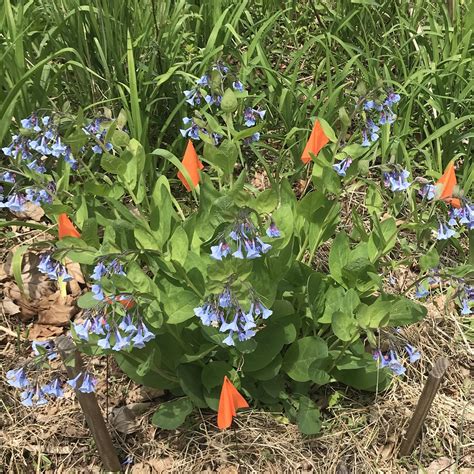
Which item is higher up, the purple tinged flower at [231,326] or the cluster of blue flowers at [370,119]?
the cluster of blue flowers at [370,119]

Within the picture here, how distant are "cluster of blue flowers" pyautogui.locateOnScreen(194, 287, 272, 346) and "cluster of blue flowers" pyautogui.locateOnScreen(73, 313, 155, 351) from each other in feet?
0.46

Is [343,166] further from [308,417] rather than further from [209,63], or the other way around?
[209,63]

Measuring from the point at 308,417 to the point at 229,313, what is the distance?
60cm

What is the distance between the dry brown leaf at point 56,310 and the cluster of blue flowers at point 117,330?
88 cm

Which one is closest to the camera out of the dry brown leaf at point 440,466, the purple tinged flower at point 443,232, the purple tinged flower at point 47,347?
the purple tinged flower at point 47,347

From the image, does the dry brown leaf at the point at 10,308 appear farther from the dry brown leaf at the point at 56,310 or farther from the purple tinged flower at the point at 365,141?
the purple tinged flower at the point at 365,141

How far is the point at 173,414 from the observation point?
5.97ft

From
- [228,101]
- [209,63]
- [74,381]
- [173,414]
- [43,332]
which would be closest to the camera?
[74,381]

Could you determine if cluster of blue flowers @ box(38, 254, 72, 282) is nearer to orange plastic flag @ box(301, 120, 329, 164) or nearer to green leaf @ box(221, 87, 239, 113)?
green leaf @ box(221, 87, 239, 113)

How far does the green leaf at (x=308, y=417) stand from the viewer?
5.97ft

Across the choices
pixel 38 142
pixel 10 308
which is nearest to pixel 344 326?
pixel 38 142

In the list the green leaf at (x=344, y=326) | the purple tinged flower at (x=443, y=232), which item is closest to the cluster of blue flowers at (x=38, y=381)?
the green leaf at (x=344, y=326)

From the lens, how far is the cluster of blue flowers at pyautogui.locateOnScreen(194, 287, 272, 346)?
4.44 ft

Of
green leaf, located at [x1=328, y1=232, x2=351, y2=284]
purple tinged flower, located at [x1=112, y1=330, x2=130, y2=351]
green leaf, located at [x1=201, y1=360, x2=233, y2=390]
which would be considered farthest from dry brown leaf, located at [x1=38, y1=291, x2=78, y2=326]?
green leaf, located at [x1=328, y1=232, x2=351, y2=284]
